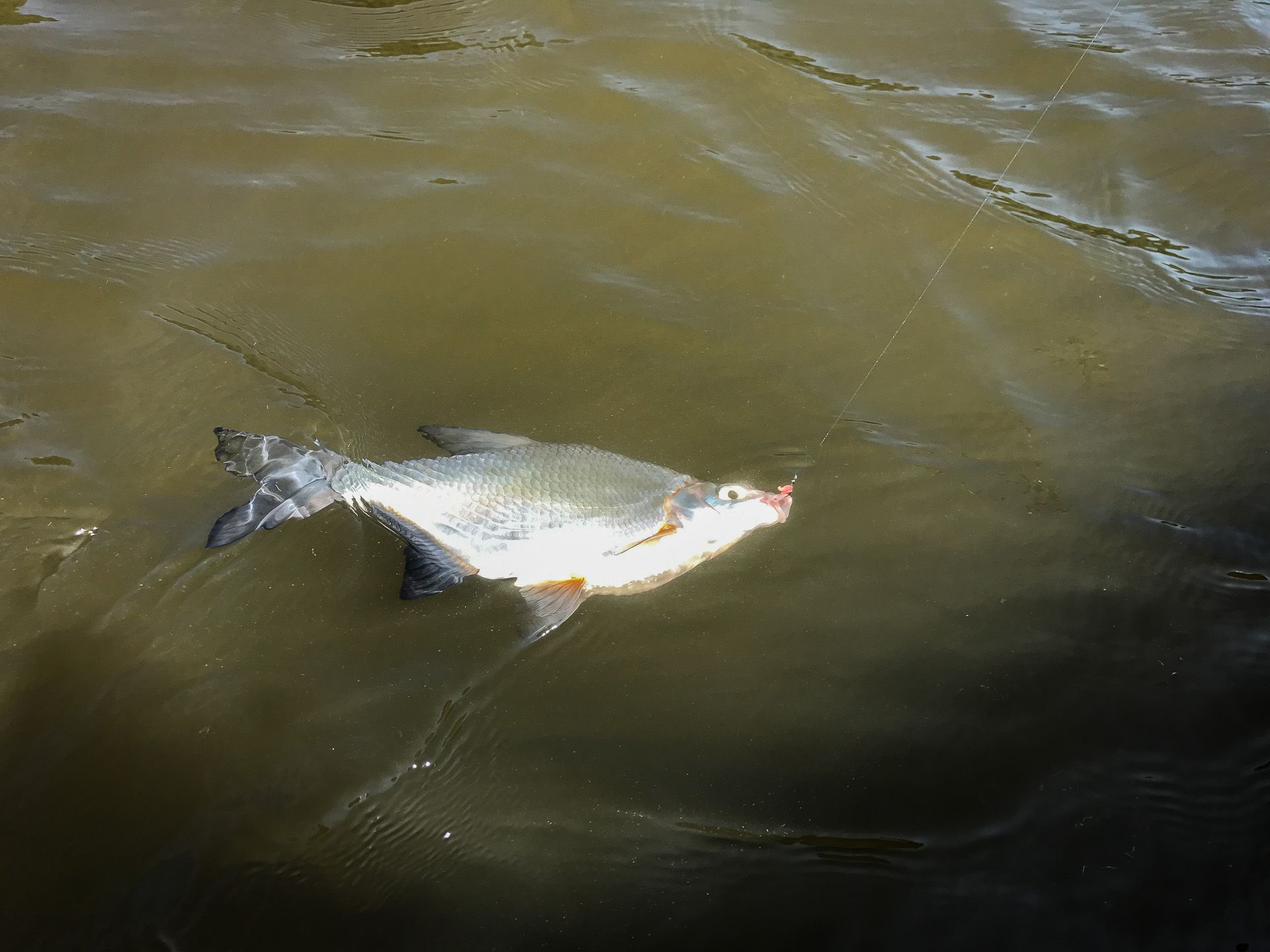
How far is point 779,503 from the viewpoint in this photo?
12.1 feet

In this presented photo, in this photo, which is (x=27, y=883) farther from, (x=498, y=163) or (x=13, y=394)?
(x=498, y=163)

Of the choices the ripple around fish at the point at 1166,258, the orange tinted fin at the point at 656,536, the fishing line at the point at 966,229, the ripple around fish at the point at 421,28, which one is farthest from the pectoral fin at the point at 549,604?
the ripple around fish at the point at 421,28

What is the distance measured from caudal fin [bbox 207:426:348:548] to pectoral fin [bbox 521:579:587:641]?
3.18ft

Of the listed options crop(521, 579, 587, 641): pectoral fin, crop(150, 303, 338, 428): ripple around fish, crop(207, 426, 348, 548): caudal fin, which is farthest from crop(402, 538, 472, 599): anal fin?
crop(150, 303, 338, 428): ripple around fish

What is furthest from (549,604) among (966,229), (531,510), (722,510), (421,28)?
(421,28)

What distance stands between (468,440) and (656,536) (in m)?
0.99

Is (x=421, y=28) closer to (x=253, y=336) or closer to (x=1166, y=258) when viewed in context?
(x=253, y=336)

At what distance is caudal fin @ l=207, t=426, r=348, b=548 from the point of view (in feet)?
11.3

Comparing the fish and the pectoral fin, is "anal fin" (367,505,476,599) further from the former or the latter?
the pectoral fin

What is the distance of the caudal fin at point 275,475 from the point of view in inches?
136

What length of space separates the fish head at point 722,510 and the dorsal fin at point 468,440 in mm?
773

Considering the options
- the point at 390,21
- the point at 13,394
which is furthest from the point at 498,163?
the point at 13,394

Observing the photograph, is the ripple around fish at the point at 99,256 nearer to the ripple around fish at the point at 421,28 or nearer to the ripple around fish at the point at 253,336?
the ripple around fish at the point at 253,336

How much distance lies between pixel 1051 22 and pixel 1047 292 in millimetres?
3076
